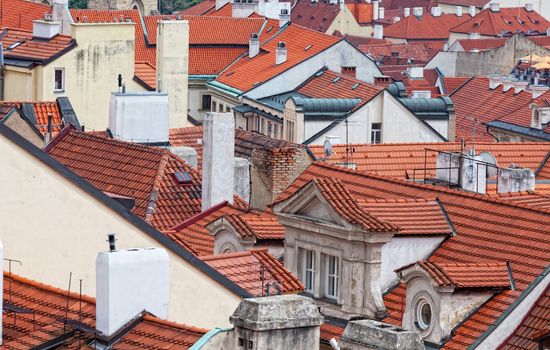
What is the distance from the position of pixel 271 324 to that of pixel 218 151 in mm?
18614

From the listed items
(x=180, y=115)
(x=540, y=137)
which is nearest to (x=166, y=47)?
(x=180, y=115)

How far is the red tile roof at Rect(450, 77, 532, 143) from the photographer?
80.6m

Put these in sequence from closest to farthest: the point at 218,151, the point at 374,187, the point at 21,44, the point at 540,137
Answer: the point at 374,187 → the point at 218,151 → the point at 21,44 → the point at 540,137

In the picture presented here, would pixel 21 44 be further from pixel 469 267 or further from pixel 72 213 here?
pixel 72 213

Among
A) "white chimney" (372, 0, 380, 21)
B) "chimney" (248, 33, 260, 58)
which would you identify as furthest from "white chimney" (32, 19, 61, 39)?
"white chimney" (372, 0, 380, 21)

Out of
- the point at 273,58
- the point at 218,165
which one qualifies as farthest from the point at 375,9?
the point at 218,165

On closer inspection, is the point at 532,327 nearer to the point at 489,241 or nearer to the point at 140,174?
the point at 489,241

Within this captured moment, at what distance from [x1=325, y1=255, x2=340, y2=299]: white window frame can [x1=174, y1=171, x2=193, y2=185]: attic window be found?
7.38 metres

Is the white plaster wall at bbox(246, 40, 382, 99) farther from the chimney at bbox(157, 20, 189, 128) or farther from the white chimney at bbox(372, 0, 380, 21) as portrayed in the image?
the white chimney at bbox(372, 0, 380, 21)

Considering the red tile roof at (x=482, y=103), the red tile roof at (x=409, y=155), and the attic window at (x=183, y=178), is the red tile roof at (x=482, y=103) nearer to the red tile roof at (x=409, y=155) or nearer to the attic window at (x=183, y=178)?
the red tile roof at (x=409, y=155)

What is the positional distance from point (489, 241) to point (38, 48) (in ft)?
97.3

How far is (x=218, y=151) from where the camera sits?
35.3 metres

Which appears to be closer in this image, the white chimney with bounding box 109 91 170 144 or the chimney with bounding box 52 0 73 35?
the white chimney with bounding box 109 91 170 144

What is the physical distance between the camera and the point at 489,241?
2809 cm
